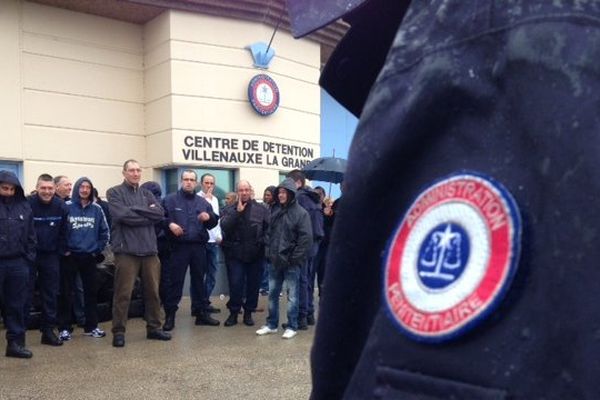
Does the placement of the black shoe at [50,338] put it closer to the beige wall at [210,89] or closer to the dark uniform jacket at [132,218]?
the dark uniform jacket at [132,218]

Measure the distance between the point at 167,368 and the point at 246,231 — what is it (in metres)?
2.73

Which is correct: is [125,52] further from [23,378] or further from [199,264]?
[23,378]

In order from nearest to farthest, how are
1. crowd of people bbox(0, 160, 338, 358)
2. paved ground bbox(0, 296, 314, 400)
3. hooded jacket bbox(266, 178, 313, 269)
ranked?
paved ground bbox(0, 296, 314, 400) → crowd of people bbox(0, 160, 338, 358) → hooded jacket bbox(266, 178, 313, 269)

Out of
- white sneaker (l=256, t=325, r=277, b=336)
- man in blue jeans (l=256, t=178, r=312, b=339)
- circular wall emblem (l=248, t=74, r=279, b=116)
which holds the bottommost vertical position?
white sneaker (l=256, t=325, r=277, b=336)

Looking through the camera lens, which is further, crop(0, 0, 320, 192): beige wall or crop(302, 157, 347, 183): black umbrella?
crop(302, 157, 347, 183): black umbrella

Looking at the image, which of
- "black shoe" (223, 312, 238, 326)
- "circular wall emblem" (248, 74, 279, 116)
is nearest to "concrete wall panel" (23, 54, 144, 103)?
"circular wall emblem" (248, 74, 279, 116)

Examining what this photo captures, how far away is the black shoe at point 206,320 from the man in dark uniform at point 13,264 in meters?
2.36

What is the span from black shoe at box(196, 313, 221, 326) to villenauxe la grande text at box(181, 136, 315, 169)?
3630 mm

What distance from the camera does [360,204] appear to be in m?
0.69

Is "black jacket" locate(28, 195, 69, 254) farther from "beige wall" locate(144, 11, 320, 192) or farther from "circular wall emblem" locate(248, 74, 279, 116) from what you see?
"circular wall emblem" locate(248, 74, 279, 116)

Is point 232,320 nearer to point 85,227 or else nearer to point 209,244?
point 209,244

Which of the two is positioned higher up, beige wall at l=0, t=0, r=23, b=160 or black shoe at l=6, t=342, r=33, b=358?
beige wall at l=0, t=0, r=23, b=160

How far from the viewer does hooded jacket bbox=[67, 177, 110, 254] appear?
7516 mm

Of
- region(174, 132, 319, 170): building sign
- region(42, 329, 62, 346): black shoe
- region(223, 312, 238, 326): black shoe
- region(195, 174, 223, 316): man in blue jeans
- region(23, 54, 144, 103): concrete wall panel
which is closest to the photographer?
region(42, 329, 62, 346): black shoe
